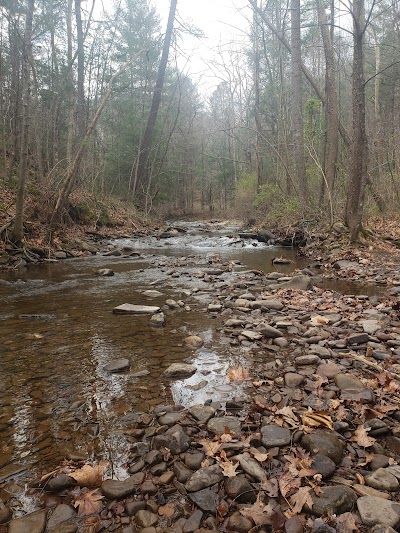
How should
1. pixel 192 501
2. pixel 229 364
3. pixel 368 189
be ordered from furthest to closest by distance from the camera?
pixel 368 189
pixel 229 364
pixel 192 501

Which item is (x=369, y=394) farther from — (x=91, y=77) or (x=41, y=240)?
(x=91, y=77)

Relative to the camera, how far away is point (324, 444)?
2.00 m

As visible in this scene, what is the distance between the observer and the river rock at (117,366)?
10.5 ft

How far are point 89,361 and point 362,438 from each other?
2.37 metres

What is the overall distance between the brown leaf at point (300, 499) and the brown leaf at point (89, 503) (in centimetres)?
90

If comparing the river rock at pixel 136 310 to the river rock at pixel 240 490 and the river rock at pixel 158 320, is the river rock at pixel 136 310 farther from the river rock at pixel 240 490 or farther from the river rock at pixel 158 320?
the river rock at pixel 240 490

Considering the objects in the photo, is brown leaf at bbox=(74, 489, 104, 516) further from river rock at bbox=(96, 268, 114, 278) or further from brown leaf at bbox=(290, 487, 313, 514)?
river rock at bbox=(96, 268, 114, 278)

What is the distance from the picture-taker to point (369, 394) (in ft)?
8.18

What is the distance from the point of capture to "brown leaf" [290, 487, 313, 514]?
1.61 m

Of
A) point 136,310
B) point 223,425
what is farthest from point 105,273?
point 223,425

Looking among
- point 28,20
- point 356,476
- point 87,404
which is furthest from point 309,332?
point 28,20

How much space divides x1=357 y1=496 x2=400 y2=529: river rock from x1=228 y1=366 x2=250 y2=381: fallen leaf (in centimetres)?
142

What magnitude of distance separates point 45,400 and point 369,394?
2331 millimetres

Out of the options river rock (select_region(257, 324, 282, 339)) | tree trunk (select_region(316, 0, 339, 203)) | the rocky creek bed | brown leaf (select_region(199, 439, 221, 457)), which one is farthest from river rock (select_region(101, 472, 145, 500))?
tree trunk (select_region(316, 0, 339, 203))
